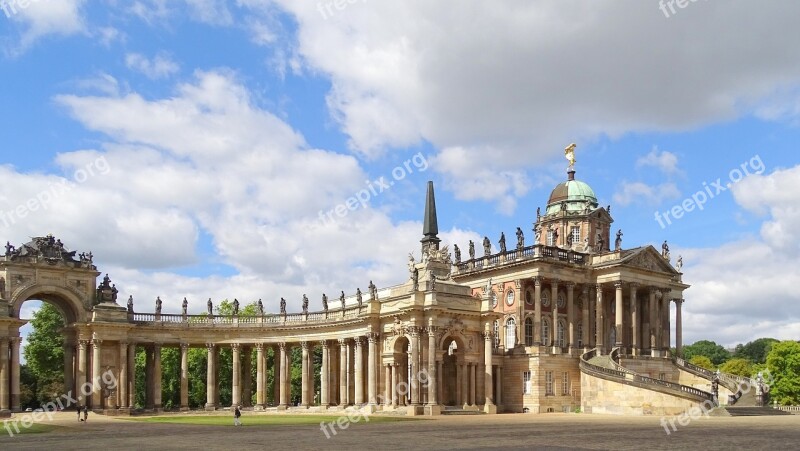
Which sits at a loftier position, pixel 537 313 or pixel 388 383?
pixel 537 313

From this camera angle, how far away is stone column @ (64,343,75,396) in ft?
248

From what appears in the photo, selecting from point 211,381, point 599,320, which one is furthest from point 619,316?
point 211,381

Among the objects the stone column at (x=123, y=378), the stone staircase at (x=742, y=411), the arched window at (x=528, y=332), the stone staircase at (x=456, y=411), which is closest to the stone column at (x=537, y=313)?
the arched window at (x=528, y=332)

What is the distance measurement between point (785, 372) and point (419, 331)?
1883 inches

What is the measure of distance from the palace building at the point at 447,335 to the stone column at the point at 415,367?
0.10m

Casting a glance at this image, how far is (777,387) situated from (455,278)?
36951mm

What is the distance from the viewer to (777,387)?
90688 millimetres

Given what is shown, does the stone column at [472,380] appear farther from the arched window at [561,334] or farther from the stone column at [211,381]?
the stone column at [211,381]

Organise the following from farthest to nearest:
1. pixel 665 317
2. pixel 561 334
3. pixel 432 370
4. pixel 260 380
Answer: pixel 665 317 < pixel 260 380 < pixel 561 334 < pixel 432 370

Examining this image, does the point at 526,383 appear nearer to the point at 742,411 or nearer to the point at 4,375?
the point at 742,411

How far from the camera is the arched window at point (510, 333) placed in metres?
78.1

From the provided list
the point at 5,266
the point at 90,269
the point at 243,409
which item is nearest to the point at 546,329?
the point at 243,409

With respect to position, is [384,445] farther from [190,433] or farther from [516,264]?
[516,264]

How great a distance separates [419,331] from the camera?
65562mm
